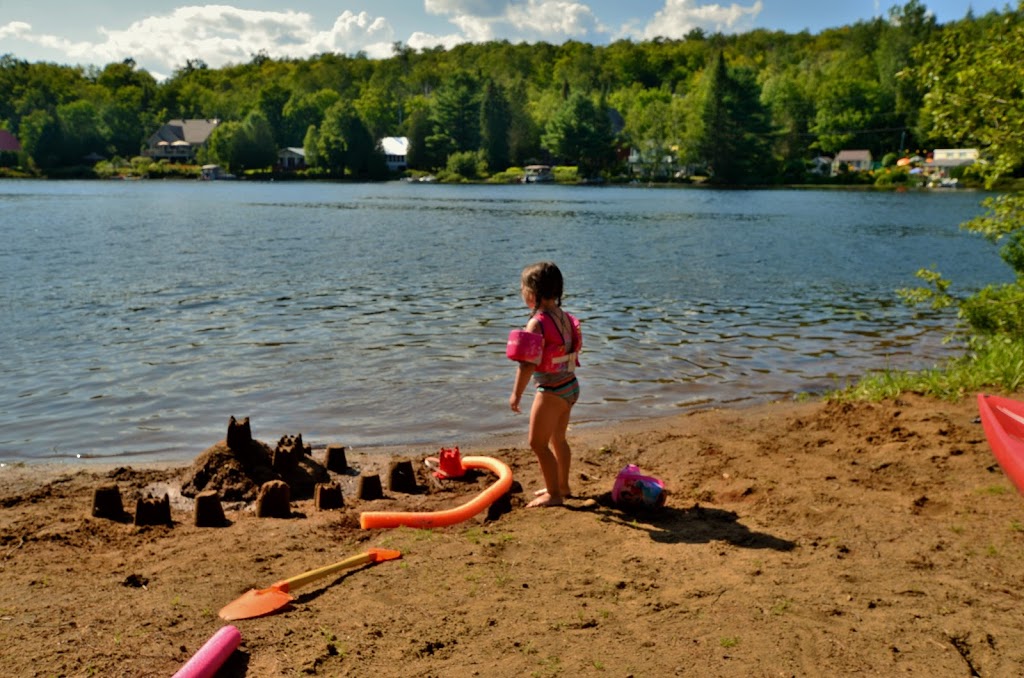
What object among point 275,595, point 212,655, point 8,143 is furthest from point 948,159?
point 8,143

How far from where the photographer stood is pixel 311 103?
18038 cm

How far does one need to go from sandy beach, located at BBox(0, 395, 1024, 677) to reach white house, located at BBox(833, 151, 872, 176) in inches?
4980

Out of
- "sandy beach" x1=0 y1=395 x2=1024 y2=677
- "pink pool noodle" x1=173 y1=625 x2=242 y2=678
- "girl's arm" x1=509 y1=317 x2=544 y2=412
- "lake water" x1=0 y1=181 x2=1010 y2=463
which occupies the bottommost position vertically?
"lake water" x1=0 y1=181 x2=1010 y2=463

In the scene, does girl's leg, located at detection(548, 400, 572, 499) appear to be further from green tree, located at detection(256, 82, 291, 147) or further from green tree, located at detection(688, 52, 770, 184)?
green tree, located at detection(256, 82, 291, 147)

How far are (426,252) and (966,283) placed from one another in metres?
19.7

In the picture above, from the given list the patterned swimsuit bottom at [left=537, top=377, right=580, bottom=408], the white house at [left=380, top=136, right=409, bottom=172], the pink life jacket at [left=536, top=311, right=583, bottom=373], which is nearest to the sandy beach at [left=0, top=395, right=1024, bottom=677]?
the patterned swimsuit bottom at [left=537, top=377, right=580, bottom=408]

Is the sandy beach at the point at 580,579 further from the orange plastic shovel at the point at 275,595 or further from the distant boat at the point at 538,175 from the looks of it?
the distant boat at the point at 538,175

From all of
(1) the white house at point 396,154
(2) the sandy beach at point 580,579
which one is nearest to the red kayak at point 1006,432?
(2) the sandy beach at point 580,579

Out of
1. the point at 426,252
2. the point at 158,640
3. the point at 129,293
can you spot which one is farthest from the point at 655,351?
the point at 426,252

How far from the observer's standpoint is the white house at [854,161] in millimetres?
124000

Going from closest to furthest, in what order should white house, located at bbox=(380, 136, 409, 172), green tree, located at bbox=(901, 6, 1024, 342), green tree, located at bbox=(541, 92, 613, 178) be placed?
green tree, located at bbox=(901, 6, 1024, 342), green tree, located at bbox=(541, 92, 613, 178), white house, located at bbox=(380, 136, 409, 172)

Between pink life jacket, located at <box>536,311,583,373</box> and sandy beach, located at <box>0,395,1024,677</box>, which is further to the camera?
pink life jacket, located at <box>536,311,583,373</box>

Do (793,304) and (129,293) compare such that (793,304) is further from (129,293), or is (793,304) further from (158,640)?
(158,640)

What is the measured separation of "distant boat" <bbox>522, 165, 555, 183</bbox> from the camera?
130 meters
